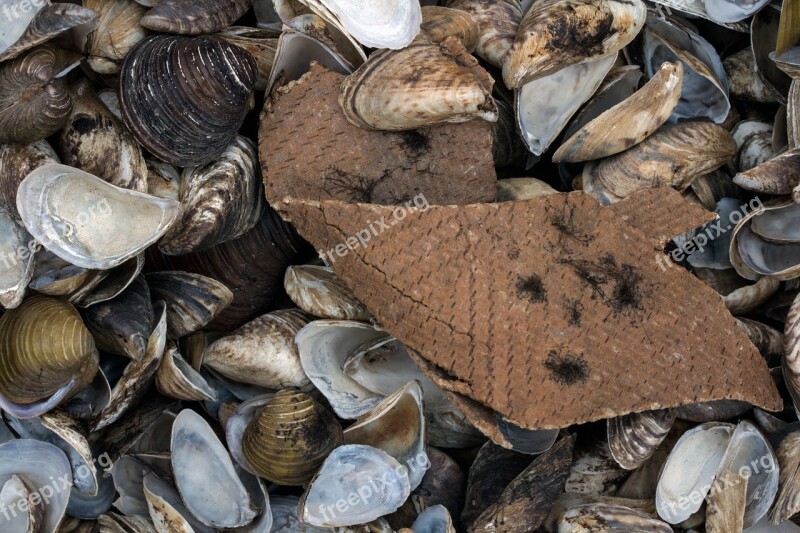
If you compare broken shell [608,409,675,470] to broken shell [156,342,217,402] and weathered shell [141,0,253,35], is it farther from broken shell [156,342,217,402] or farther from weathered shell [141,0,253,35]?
weathered shell [141,0,253,35]

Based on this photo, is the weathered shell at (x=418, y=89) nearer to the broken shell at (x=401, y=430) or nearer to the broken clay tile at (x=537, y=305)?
the broken clay tile at (x=537, y=305)

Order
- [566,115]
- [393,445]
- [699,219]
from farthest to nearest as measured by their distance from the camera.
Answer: [566,115] < [393,445] < [699,219]

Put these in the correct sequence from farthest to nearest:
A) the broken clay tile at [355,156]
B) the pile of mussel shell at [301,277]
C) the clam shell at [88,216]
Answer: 1. the broken clay tile at [355,156]
2. the pile of mussel shell at [301,277]
3. the clam shell at [88,216]

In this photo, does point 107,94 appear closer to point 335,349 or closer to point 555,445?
point 335,349

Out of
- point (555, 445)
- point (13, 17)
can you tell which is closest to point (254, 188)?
point (13, 17)

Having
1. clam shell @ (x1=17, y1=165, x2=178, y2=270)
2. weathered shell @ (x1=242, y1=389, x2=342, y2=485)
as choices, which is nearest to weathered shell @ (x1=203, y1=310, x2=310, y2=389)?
weathered shell @ (x1=242, y1=389, x2=342, y2=485)

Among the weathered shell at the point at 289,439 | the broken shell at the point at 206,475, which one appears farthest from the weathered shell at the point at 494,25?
the broken shell at the point at 206,475

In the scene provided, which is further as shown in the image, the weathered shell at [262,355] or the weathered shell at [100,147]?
the weathered shell at [262,355]
